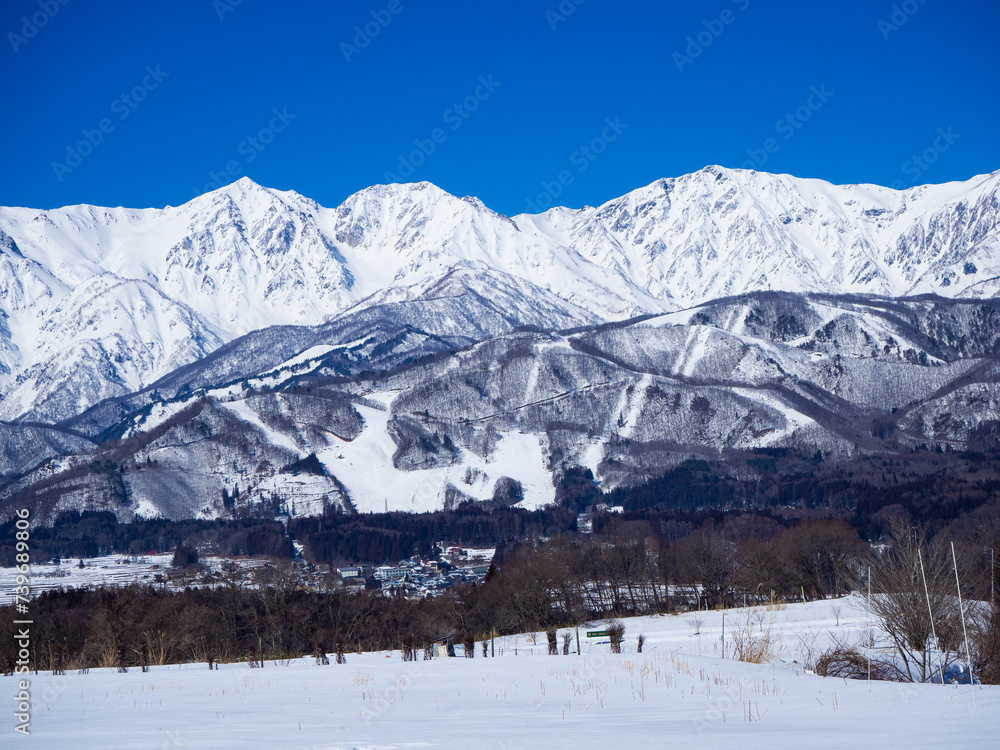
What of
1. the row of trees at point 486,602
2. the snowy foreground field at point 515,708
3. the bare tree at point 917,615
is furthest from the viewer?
the row of trees at point 486,602

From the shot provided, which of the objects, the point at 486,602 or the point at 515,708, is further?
the point at 486,602

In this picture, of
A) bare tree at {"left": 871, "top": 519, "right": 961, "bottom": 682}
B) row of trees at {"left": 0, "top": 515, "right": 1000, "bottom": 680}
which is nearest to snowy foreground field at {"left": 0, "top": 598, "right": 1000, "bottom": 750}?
bare tree at {"left": 871, "top": 519, "right": 961, "bottom": 682}

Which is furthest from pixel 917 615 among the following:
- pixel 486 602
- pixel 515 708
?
pixel 486 602

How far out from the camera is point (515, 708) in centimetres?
2295

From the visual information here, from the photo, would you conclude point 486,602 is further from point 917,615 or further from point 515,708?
point 515,708

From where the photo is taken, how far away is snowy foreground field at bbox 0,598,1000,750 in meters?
18.0

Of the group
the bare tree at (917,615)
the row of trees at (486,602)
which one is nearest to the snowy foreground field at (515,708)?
the bare tree at (917,615)

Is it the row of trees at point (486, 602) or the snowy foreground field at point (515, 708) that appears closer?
the snowy foreground field at point (515, 708)

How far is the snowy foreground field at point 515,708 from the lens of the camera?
59.1 ft

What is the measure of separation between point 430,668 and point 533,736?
16.2 metres

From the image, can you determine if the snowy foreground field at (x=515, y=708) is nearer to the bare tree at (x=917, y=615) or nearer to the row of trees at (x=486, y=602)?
the bare tree at (x=917, y=615)

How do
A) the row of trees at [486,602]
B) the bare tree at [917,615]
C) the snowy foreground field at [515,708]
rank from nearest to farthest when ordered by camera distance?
the snowy foreground field at [515,708] → the bare tree at [917,615] → the row of trees at [486,602]

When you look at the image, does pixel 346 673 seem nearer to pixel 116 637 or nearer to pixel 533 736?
pixel 533 736

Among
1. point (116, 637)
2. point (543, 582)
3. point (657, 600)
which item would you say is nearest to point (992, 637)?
point (116, 637)
